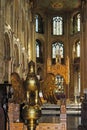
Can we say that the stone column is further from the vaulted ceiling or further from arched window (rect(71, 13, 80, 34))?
arched window (rect(71, 13, 80, 34))

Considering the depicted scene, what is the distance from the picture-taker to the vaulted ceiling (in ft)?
145

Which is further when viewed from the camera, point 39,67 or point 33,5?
point 39,67

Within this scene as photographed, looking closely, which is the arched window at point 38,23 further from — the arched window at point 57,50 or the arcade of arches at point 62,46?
the arched window at point 57,50

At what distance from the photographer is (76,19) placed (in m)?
48.1

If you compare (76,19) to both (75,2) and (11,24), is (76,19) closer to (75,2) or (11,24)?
(75,2)

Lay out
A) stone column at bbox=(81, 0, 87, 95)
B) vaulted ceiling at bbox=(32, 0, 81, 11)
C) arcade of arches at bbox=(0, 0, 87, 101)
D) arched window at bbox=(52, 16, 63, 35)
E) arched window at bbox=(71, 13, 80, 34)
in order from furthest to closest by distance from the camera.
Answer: arched window at bbox=(52, 16, 63, 35) < arched window at bbox=(71, 13, 80, 34) < vaulted ceiling at bbox=(32, 0, 81, 11) < arcade of arches at bbox=(0, 0, 87, 101) < stone column at bbox=(81, 0, 87, 95)

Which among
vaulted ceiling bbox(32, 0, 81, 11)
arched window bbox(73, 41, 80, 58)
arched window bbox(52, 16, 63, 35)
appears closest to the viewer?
vaulted ceiling bbox(32, 0, 81, 11)

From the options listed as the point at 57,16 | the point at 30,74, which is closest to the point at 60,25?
the point at 57,16

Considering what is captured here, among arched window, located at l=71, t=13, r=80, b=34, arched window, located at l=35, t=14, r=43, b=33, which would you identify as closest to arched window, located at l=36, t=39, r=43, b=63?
arched window, located at l=35, t=14, r=43, b=33

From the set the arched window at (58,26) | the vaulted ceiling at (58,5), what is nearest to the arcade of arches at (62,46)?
the arched window at (58,26)

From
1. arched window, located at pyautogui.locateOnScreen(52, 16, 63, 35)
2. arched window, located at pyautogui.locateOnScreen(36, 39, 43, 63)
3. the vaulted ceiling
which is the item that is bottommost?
arched window, located at pyautogui.locateOnScreen(36, 39, 43, 63)

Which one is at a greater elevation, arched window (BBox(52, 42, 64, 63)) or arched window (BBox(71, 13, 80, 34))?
arched window (BBox(71, 13, 80, 34))

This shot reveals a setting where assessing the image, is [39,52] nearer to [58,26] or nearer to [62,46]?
[62,46]

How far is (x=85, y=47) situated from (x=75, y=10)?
841 centimetres
